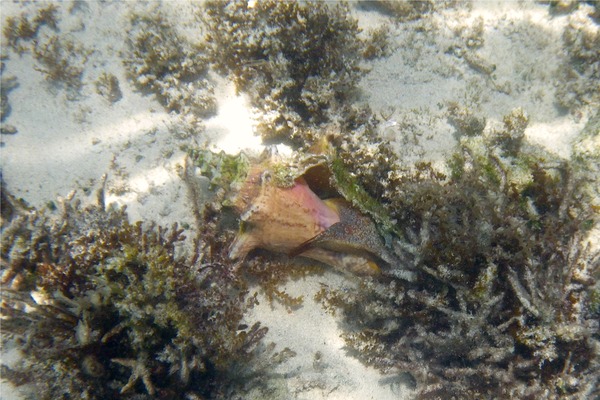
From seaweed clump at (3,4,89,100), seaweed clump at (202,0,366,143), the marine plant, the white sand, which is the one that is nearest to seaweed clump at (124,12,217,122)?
the white sand

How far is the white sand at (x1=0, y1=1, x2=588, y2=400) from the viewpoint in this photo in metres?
4.02

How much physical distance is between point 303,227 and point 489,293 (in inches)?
62.5

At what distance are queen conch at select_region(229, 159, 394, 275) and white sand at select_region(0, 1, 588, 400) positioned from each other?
336 mm

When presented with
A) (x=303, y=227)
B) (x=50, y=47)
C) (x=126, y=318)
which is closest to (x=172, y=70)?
(x=50, y=47)

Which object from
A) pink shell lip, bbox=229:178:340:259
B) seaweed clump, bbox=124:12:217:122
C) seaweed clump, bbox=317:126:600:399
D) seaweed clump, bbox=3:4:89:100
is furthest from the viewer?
seaweed clump, bbox=3:4:89:100

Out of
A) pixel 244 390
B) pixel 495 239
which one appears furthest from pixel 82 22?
pixel 495 239

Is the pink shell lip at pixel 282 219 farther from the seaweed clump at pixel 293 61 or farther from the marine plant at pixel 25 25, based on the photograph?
the marine plant at pixel 25 25

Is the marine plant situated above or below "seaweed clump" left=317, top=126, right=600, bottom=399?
above

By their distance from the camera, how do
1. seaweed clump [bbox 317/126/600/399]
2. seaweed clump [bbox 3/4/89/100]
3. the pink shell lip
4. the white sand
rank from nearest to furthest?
seaweed clump [bbox 317/126/600/399] → the pink shell lip → the white sand → seaweed clump [bbox 3/4/89/100]

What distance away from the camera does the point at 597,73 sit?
438 centimetres

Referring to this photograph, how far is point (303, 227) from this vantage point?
10.7ft

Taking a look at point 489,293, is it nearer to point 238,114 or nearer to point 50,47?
point 238,114

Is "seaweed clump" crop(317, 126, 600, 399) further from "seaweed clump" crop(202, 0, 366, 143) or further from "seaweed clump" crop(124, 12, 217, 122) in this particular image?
"seaweed clump" crop(124, 12, 217, 122)

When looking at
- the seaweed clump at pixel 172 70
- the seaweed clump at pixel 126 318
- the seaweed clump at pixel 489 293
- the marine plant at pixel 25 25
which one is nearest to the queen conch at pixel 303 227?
the seaweed clump at pixel 489 293
